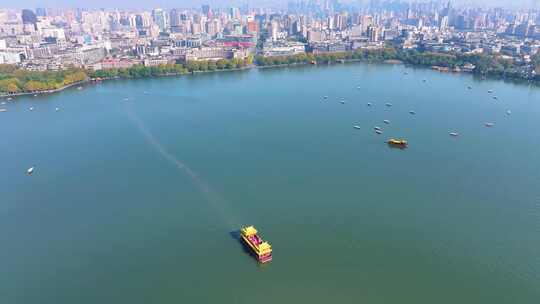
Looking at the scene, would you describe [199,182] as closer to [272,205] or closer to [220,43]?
[272,205]

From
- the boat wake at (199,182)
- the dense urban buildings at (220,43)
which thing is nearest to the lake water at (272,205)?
the boat wake at (199,182)

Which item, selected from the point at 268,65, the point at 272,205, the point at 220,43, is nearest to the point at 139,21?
the point at 220,43

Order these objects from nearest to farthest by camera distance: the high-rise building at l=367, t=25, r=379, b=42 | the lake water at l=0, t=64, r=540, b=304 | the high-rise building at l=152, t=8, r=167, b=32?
1. the lake water at l=0, t=64, r=540, b=304
2. the high-rise building at l=367, t=25, r=379, b=42
3. the high-rise building at l=152, t=8, r=167, b=32

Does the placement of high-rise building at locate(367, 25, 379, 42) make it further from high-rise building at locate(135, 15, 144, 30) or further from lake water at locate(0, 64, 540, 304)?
high-rise building at locate(135, 15, 144, 30)

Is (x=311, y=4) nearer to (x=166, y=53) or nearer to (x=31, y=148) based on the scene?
(x=166, y=53)

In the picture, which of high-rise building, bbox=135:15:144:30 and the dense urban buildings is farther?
high-rise building, bbox=135:15:144:30

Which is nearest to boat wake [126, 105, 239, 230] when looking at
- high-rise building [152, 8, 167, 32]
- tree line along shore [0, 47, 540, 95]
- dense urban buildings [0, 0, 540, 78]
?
tree line along shore [0, 47, 540, 95]
